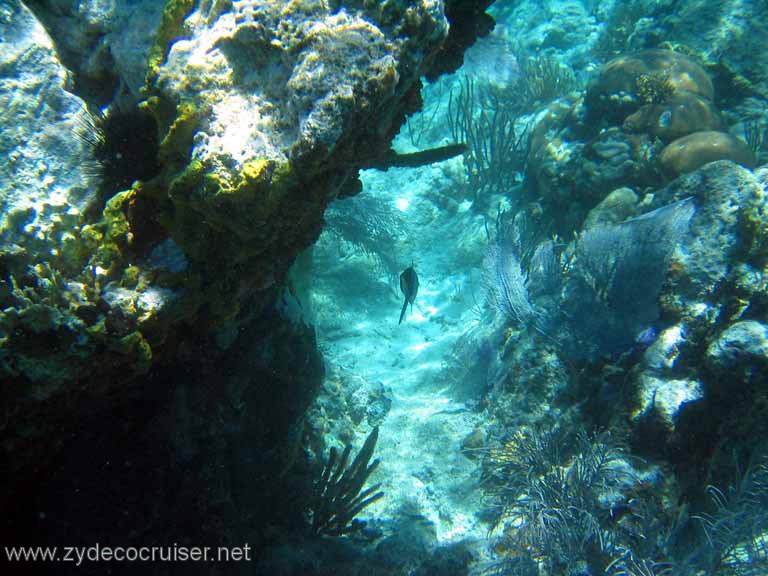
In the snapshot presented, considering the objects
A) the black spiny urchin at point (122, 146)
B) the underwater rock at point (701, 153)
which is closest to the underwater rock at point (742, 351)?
the underwater rock at point (701, 153)

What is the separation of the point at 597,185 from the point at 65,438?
625cm

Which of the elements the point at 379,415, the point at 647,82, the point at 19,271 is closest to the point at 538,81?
the point at 647,82

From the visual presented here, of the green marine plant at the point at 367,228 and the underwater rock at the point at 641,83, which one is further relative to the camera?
the green marine plant at the point at 367,228

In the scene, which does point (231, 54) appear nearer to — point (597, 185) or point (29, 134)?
point (29, 134)

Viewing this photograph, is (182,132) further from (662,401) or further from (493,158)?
(493,158)

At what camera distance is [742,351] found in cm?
302

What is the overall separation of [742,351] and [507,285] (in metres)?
2.20

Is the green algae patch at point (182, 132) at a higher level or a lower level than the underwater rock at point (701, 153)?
lower

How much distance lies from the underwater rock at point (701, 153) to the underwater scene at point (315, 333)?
0.04 m

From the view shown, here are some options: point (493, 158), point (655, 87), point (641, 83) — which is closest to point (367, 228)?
point (493, 158)

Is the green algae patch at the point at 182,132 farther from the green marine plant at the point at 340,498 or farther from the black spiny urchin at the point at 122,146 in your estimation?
the green marine plant at the point at 340,498

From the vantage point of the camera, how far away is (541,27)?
41.9ft

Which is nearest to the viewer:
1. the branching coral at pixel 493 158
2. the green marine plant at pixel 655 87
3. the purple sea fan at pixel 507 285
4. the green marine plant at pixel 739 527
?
the green marine plant at pixel 739 527

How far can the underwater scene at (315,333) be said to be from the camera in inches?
70.4
